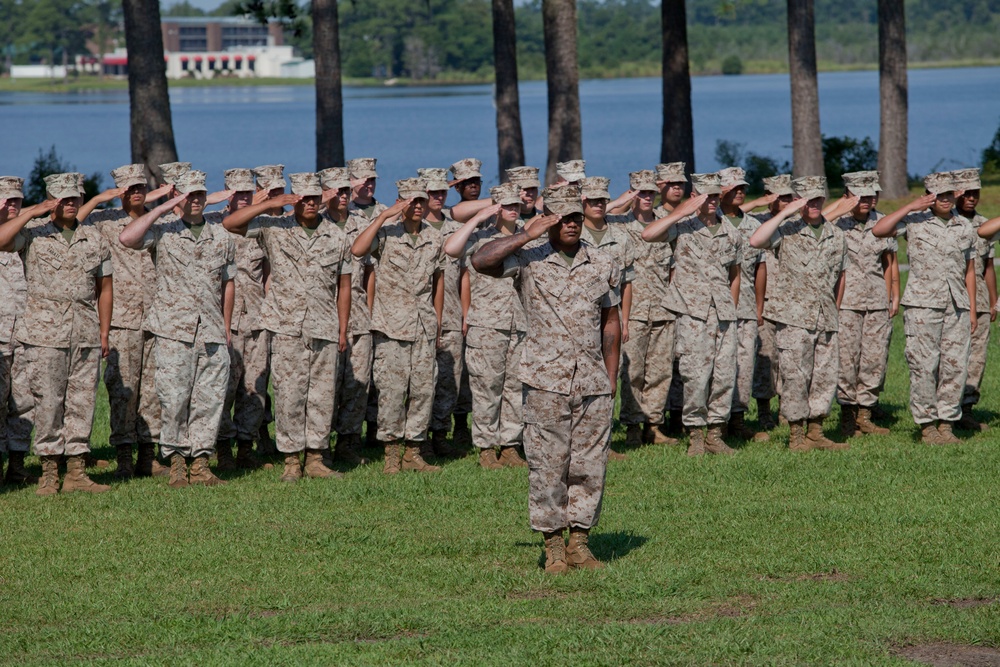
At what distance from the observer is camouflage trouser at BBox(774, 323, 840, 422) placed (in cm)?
1293

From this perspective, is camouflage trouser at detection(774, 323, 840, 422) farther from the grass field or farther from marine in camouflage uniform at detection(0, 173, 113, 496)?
marine in camouflage uniform at detection(0, 173, 113, 496)

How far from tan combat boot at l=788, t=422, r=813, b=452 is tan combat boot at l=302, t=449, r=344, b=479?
147 inches

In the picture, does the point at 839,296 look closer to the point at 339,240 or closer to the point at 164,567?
the point at 339,240

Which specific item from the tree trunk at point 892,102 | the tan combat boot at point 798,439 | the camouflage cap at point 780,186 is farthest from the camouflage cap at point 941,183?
the tree trunk at point 892,102

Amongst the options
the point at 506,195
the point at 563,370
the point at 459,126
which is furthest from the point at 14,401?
the point at 459,126

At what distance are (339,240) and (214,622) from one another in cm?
428

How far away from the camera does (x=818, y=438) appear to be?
1307 cm

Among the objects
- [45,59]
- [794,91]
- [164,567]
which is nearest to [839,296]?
[164,567]

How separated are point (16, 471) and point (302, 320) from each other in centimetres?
256

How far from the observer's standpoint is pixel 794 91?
26.7 meters

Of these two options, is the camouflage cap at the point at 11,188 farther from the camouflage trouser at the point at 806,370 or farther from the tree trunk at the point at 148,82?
the tree trunk at the point at 148,82

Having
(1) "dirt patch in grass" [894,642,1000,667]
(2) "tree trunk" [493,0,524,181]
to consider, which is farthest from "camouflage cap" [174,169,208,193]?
(2) "tree trunk" [493,0,524,181]

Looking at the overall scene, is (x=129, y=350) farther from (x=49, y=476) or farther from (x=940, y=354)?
(x=940, y=354)

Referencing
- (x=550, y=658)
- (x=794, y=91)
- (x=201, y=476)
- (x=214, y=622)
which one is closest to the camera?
(x=550, y=658)
